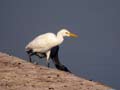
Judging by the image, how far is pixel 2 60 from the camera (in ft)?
72.9

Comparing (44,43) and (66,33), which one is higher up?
(66,33)

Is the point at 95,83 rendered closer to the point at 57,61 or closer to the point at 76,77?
the point at 76,77

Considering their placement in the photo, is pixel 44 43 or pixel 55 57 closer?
pixel 44 43

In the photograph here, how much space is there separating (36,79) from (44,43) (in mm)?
6611

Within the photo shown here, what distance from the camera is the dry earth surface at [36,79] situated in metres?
17.3

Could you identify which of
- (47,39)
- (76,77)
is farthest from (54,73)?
(47,39)

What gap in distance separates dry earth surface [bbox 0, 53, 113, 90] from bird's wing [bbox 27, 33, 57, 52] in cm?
361

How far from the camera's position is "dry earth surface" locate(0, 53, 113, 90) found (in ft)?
56.6

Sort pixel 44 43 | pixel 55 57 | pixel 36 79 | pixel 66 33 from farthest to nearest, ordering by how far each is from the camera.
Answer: pixel 55 57
pixel 66 33
pixel 44 43
pixel 36 79

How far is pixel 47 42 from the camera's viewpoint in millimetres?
24891

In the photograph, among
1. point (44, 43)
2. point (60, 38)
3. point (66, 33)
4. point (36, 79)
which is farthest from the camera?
point (66, 33)

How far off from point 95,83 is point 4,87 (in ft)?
10.9

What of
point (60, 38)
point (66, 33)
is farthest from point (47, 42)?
point (66, 33)

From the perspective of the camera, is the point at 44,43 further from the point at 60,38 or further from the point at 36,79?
the point at 36,79
